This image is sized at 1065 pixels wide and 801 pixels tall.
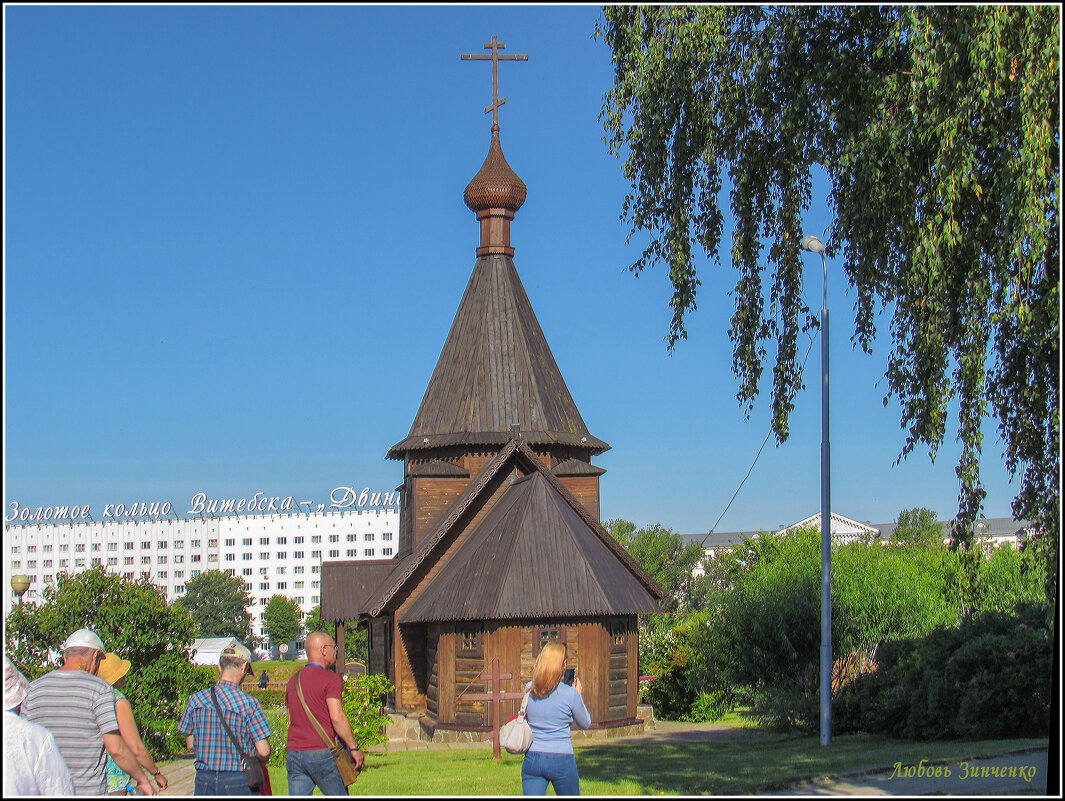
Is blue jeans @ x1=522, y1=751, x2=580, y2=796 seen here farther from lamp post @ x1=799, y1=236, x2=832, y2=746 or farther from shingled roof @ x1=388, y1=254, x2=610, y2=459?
shingled roof @ x1=388, y1=254, x2=610, y2=459

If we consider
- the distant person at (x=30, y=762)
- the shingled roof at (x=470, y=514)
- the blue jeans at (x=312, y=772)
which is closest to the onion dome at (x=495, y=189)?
the shingled roof at (x=470, y=514)

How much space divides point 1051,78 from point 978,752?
8906 mm

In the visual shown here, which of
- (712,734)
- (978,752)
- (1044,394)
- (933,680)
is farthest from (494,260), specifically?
(1044,394)

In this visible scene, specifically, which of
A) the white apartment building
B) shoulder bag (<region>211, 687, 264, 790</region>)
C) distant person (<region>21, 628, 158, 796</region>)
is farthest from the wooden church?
→ the white apartment building

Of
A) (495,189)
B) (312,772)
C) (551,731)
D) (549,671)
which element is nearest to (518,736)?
(551,731)

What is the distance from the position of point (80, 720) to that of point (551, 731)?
345 cm

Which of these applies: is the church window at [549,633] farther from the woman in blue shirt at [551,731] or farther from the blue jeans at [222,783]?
the blue jeans at [222,783]

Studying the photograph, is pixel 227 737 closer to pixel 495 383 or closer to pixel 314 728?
pixel 314 728

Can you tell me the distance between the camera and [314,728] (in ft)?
28.4

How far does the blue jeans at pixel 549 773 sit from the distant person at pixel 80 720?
286 cm

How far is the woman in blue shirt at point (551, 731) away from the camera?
27.0ft

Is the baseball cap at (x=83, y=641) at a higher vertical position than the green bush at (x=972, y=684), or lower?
higher

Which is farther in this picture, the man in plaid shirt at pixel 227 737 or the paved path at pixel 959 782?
the paved path at pixel 959 782

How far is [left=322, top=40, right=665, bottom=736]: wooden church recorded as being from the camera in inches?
880
